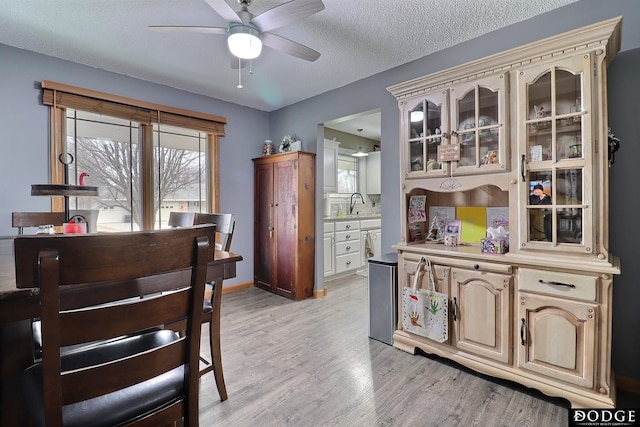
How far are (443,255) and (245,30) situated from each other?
6.73ft

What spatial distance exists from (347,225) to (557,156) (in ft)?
10.3

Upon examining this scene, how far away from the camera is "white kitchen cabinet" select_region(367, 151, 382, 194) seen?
5.92 meters

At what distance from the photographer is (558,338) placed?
1.82 metres

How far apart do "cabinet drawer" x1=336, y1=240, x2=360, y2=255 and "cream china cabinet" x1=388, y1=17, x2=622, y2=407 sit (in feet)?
7.30

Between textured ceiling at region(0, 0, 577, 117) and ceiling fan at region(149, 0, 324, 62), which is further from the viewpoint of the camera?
textured ceiling at region(0, 0, 577, 117)

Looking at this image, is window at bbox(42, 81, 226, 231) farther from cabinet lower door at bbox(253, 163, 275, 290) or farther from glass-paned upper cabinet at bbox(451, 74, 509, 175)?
glass-paned upper cabinet at bbox(451, 74, 509, 175)

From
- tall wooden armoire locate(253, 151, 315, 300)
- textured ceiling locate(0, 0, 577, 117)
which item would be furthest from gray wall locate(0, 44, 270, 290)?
tall wooden armoire locate(253, 151, 315, 300)

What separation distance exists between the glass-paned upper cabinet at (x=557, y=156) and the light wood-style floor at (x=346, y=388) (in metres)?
0.97

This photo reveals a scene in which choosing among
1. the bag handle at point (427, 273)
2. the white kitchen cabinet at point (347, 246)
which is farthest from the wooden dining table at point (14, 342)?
the white kitchen cabinet at point (347, 246)

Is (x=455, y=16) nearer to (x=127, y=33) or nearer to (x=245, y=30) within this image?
(x=245, y=30)

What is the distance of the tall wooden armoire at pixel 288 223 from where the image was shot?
3.82 metres

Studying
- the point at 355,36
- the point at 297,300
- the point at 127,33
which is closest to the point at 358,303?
the point at 297,300

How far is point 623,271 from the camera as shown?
1993 millimetres

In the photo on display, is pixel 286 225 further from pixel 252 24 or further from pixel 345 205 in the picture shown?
pixel 252 24
